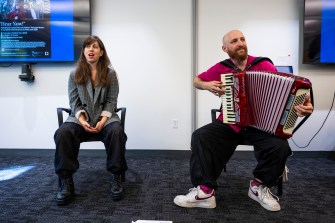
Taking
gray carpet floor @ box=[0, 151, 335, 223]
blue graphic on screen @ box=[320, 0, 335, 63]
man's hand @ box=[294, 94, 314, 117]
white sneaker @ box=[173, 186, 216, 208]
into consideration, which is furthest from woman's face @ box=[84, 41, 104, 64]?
blue graphic on screen @ box=[320, 0, 335, 63]

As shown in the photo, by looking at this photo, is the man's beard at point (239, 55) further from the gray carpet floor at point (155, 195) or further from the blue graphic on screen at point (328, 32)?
the blue graphic on screen at point (328, 32)

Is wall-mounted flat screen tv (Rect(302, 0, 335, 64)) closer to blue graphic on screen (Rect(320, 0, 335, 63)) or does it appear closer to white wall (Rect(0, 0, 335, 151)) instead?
blue graphic on screen (Rect(320, 0, 335, 63))

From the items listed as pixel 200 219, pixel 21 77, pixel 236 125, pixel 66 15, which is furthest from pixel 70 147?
pixel 66 15

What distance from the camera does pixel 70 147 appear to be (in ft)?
5.85

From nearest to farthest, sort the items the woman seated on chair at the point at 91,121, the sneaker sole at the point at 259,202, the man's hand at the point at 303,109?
1. the man's hand at the point at 303,109
2. the sneaker sole at the point at 259,202
3. the woman seated on chair at the point at 91,121

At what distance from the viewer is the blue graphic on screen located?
9.04ft

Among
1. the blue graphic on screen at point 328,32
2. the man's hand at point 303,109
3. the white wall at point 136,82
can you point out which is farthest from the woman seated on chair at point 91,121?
the blue graphic on screen at point 328,32

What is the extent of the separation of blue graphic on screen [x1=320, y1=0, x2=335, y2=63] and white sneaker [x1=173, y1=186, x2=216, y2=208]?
7.00ft

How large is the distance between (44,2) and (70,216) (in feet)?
7.73

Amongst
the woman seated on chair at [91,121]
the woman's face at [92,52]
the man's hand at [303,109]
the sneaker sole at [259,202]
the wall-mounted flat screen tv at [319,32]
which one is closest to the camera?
the man's hand at [303,109]

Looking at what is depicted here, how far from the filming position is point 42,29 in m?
2.84

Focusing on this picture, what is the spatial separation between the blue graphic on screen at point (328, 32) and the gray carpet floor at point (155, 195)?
1.16 m

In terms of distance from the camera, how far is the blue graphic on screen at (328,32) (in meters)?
2.76

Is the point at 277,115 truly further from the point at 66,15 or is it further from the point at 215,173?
the point at 66,15
